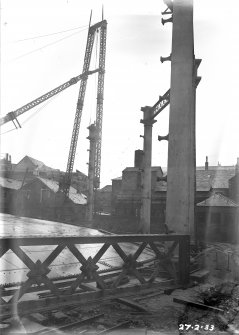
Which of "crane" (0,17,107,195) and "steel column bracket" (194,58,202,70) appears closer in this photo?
"steel column bracket" (194,58,202,70)

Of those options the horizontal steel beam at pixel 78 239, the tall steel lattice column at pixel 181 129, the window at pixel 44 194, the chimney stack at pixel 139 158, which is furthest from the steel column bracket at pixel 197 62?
the window at pixel 44 194

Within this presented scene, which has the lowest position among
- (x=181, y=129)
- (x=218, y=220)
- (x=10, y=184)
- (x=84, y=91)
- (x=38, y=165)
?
(x=218, y=220)

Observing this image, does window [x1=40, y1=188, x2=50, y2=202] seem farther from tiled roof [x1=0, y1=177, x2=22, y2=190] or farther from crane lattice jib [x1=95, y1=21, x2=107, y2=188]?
crane lattice jib [x1=95, y1=21, x2=107, y2=188]

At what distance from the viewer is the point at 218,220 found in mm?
26891

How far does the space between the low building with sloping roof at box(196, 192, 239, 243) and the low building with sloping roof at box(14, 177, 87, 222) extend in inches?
582

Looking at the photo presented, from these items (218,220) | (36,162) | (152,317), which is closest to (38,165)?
(36,162)

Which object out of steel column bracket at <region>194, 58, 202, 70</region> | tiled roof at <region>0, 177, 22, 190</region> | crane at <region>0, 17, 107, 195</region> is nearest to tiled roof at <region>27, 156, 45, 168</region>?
tiled roof at <region>0, 177, 22, 190</region>

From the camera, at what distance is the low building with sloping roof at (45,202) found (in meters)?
36.7

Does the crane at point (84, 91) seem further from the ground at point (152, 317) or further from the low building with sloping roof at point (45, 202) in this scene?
the ground at point (152, 317)

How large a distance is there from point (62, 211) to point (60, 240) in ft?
109

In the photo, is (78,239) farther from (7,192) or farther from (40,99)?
(7,192)

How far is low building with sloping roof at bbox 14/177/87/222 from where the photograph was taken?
120ft

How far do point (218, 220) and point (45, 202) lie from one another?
22518 millimetres

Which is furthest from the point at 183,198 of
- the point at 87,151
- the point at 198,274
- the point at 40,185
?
the point at 40,185
